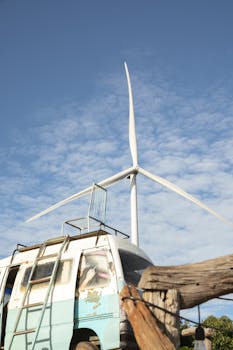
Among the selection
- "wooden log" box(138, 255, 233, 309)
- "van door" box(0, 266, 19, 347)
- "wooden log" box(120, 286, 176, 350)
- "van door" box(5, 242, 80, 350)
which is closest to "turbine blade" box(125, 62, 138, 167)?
"van door" box(0, 266, 19, 347)

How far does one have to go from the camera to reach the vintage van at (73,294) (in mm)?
9094

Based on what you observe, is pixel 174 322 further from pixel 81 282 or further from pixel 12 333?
pixel 12 333

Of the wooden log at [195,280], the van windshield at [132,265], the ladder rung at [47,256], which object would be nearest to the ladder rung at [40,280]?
the ladder rung at [47,256]

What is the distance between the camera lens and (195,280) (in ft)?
20.0

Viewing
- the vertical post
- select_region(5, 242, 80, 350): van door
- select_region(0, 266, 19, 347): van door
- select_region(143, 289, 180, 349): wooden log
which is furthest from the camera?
the vertical post

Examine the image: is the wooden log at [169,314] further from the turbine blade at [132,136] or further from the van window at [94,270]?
the turbine blade at [132,136]

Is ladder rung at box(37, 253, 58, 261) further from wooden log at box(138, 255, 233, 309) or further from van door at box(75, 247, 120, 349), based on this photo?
wooden log at box(138, 255, 233, 309)

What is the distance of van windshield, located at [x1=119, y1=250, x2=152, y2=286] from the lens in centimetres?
1071

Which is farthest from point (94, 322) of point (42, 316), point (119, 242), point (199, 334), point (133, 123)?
point (133, 123)

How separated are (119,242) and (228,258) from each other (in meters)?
4.70

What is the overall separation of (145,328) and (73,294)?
434cm

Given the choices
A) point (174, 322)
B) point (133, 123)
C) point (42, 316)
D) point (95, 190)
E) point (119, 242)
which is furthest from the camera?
point (133, 123)

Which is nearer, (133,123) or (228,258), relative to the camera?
(228,258)

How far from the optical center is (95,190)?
1298 cm
